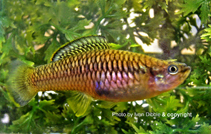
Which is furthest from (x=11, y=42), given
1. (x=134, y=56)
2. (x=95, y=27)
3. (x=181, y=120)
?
(x=181, y=120)

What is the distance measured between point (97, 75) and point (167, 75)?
26 cm

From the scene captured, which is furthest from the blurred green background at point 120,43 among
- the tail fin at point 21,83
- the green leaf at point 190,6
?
the tail fin at point 21,83

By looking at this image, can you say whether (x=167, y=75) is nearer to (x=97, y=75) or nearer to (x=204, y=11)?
(x=97, y=75)

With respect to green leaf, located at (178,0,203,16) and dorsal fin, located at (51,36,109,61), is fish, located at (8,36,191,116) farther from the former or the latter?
green leaf, located at (178,0,203,16)

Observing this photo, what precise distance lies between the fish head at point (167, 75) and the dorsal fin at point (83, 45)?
0.25m

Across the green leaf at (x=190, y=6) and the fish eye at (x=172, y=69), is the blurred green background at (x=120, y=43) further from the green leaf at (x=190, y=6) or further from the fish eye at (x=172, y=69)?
the fish eye at (x=172, y=69)

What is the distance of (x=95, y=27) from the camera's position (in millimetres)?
999

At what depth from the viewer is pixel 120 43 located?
998mm

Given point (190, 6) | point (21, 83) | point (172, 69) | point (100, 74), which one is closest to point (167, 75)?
point (172, 69)

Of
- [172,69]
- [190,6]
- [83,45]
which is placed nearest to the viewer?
[172,69]

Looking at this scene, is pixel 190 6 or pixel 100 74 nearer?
pixel 100 74

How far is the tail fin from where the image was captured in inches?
32.9

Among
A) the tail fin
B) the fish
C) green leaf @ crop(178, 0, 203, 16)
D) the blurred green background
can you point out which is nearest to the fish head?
the fish

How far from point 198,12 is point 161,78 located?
1.87 ft
